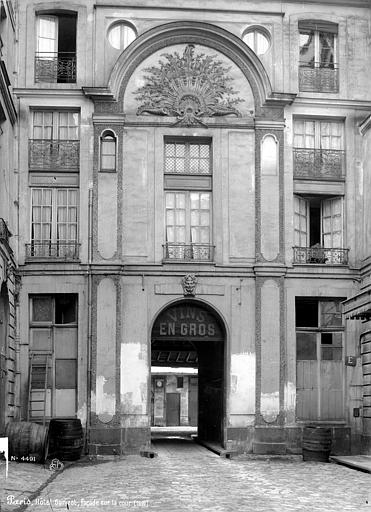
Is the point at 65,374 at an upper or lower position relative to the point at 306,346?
lower

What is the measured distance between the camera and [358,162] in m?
28.1

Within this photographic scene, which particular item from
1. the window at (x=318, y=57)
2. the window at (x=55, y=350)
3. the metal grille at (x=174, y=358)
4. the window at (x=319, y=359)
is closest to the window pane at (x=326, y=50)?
the window at (x=318, y=57)

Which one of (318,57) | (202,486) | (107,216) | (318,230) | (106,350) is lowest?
(202,486)

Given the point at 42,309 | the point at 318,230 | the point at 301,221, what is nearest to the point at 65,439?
the point at 42,309

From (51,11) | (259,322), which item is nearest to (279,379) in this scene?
(259,322)

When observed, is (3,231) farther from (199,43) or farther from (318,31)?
(318,31)

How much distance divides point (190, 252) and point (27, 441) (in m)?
7.41

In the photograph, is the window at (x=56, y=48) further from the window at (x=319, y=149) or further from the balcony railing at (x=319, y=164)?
the balcony railing at (x=319, y=164)

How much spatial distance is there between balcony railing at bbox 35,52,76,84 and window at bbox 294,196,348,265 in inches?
300

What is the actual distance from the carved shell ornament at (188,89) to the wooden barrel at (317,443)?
9.35 m

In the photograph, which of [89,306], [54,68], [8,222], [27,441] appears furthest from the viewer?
[54,68]

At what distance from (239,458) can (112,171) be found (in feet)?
29.0

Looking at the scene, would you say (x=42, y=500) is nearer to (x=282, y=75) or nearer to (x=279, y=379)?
(x=279, y=379)

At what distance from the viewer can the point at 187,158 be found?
91.3ft
